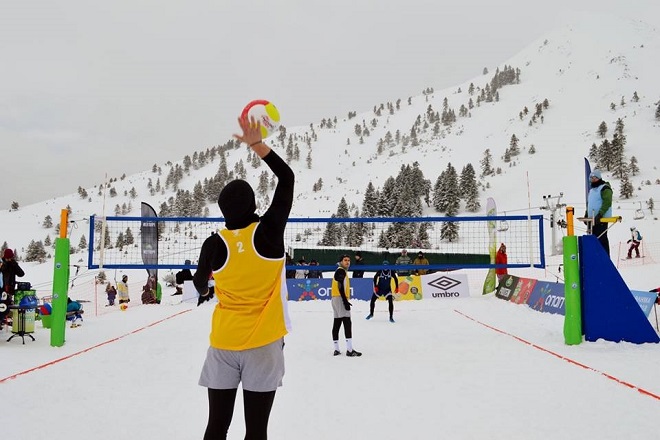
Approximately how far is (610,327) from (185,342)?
675 centimetres

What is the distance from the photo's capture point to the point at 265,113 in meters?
2.75

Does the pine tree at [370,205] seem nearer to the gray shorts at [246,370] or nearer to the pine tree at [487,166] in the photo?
the pine tree at [487,166]

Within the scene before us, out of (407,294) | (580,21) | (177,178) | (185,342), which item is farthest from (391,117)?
(185,342)

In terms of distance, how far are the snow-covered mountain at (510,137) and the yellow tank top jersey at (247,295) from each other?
106 ft

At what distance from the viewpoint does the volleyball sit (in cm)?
269

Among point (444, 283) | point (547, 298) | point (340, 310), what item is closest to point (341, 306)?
point (340, 310)

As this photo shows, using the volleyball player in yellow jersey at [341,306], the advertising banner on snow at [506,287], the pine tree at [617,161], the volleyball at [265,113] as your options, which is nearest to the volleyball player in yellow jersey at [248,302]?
the volleyball at [265,113]

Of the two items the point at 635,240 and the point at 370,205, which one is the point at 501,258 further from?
the point at 370,205

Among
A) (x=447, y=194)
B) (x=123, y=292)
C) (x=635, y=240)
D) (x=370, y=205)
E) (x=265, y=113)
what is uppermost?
(x=447, y=194)

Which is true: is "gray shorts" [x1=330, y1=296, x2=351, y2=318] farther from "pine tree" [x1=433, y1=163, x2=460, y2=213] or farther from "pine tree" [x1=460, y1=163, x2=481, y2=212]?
"pine tree" [x1=460, y1=163, x2=481, y2=212]

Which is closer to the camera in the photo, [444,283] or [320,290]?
[320,290]

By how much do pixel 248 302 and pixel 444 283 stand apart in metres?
15.2

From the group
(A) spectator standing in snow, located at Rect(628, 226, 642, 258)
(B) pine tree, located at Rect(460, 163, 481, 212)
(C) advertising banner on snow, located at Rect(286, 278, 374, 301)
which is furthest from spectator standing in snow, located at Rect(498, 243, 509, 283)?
(B) pine tree, located at Rect(460, 163, 481, 212)

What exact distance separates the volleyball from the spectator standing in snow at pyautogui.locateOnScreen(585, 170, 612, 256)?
6.64 metres
